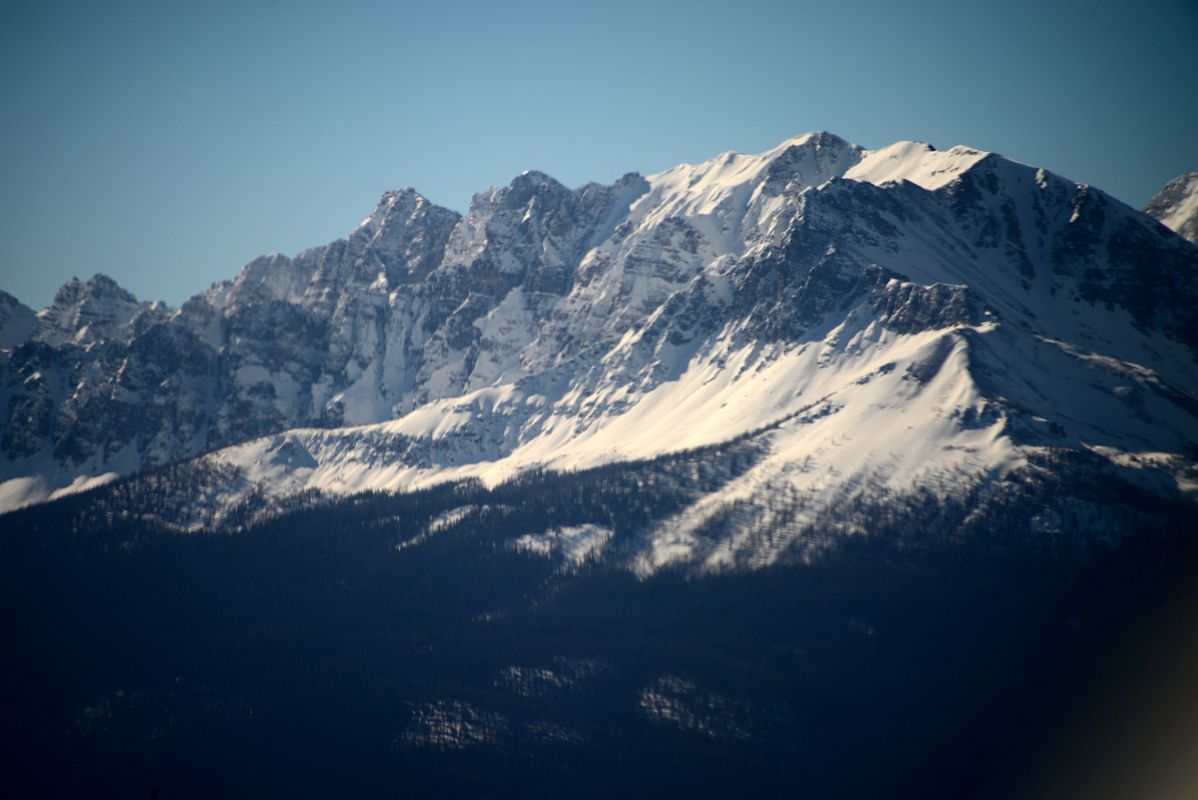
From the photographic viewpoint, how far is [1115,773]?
19875 cm

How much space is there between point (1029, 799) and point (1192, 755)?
24.5 m

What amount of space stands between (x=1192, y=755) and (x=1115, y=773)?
11.6 m

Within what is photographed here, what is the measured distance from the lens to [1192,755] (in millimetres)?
199500

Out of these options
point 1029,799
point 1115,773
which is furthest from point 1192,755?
point 1029,799

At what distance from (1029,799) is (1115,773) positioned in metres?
12.9

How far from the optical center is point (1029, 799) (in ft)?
652

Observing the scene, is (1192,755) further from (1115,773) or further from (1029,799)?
(1029,799)
